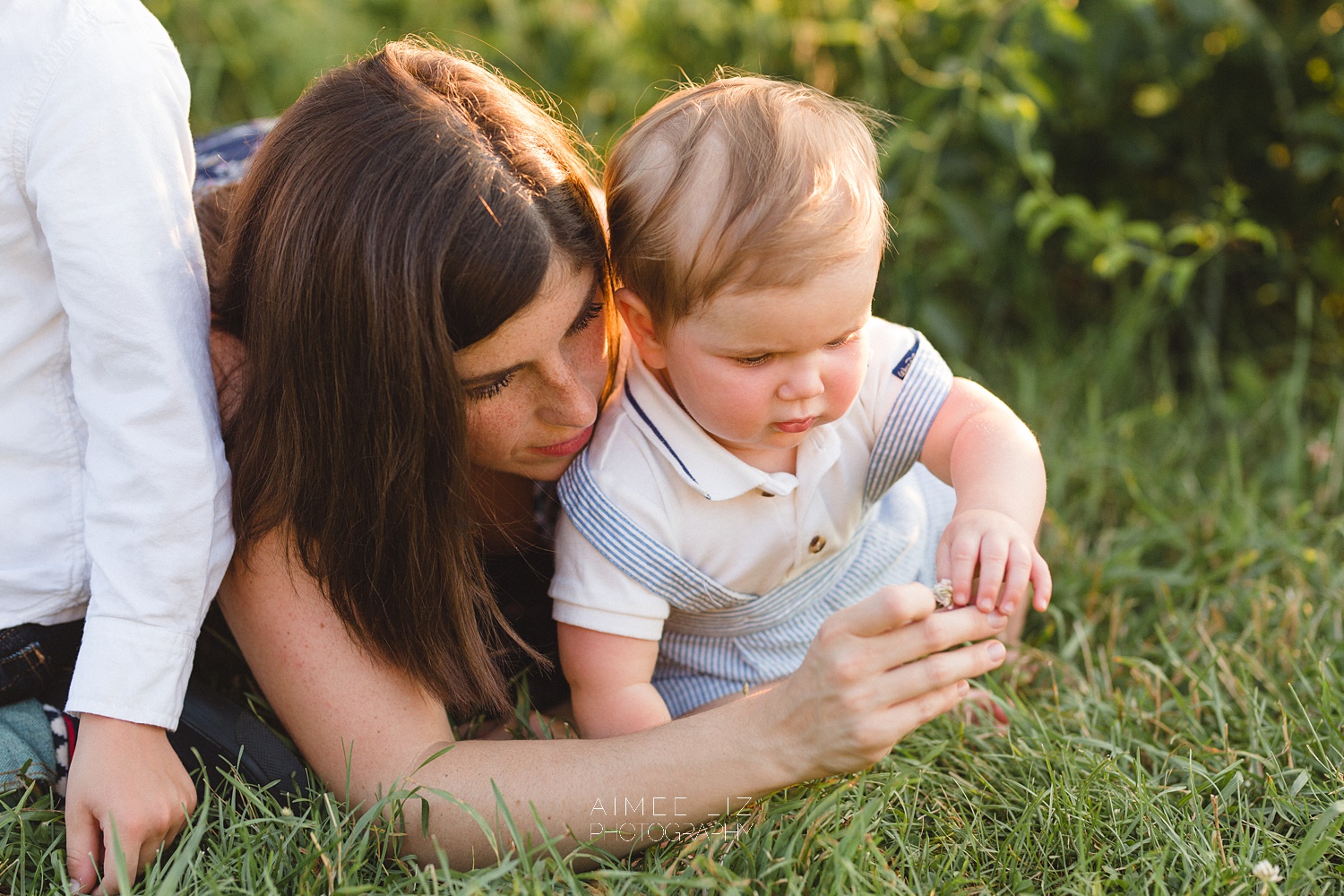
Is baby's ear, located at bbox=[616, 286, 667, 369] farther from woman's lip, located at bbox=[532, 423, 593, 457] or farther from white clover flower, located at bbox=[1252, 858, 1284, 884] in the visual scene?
white clover flower, located at bbox=[1252, 858, 1284, 884]

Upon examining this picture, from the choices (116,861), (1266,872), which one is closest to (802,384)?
(1266,872)

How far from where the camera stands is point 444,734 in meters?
1.62

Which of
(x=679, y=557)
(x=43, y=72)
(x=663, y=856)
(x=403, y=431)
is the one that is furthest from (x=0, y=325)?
(x=663, y=856)

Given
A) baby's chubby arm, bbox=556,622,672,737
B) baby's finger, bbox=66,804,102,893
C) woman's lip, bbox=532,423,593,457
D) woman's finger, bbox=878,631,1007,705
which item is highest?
woman's lip, bbox=532,423,593,457

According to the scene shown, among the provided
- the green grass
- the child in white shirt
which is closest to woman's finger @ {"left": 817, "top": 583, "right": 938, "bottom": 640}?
the green grass

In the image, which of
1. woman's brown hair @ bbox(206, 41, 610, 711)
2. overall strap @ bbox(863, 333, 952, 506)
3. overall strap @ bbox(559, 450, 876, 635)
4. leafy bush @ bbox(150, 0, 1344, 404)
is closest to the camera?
woman's brown hair @ bbox(206, 41, 610, 711)

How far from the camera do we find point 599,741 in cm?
157

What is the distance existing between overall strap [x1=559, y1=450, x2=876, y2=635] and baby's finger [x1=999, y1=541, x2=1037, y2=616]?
1.52 feet

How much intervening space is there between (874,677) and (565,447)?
559 millimetres

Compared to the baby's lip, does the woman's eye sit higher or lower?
higher

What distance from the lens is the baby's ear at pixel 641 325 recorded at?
62.3 inches

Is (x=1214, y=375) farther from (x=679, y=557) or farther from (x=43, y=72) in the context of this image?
(x=43, y=72)

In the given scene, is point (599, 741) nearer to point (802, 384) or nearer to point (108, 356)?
point (802, 384)

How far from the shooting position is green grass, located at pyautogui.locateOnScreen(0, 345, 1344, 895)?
1428mm
